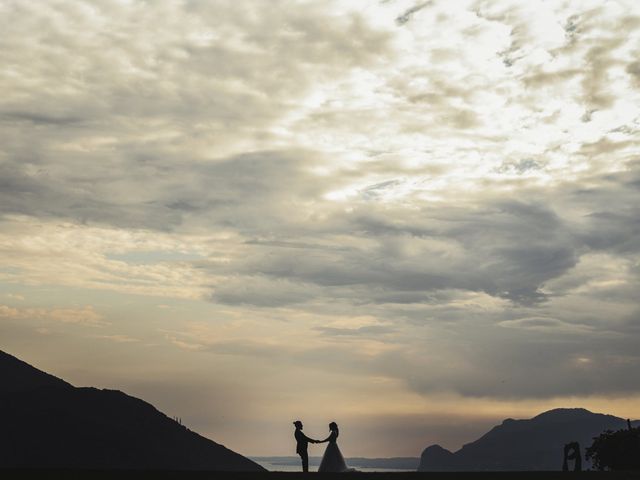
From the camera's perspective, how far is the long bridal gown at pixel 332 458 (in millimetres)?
35750

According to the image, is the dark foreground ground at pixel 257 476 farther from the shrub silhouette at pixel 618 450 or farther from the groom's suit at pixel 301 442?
the shrub silhouette at pixel 618 450

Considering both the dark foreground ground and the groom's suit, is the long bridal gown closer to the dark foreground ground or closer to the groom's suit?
the groom's suit

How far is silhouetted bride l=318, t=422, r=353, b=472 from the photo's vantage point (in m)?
35.6

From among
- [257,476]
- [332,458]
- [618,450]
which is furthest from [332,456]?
[618,450]

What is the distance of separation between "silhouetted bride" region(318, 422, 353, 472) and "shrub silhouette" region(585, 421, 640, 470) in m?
54.4

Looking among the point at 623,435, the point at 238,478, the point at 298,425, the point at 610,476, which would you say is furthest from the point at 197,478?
the point at 623,435

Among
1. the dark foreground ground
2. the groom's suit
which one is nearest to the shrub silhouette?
the dark foreground ground

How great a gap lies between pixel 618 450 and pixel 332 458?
59.9 metres

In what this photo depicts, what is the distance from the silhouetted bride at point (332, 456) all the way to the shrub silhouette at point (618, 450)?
54434 millimetres

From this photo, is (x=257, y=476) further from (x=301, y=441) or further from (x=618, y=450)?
(x=618, y=450)

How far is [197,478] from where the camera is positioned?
88.8 feet

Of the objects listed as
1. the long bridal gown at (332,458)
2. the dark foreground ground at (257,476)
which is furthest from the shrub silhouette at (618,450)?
the dark foreground ground at (257,476)

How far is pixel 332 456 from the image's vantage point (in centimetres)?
3612

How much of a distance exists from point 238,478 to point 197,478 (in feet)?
4.76
